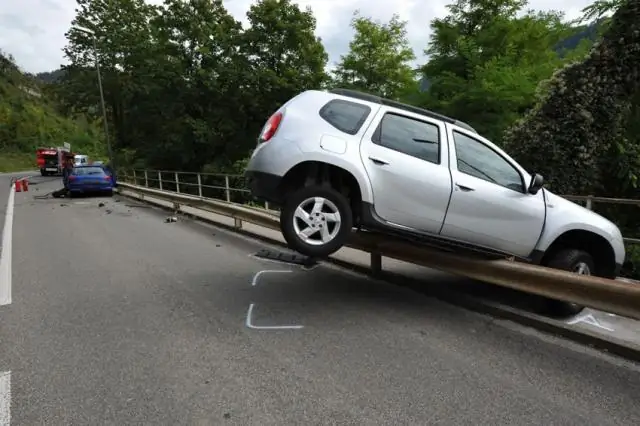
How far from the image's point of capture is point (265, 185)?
475 centimetres

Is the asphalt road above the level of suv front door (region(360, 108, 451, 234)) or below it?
below

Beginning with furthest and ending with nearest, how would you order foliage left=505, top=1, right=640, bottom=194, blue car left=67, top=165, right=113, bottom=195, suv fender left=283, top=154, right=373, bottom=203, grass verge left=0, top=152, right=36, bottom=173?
grass verge left=0, top=152, right=36, bottom=173 < blue car left=67, top=165, right=113, bottom=195 < foliage left=505, top=1, right=640, bottom=194 < suv fender left=283, top=154, right=373, bottom=203

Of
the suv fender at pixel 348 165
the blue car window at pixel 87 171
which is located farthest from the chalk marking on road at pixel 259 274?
the blue car window at pixel 87 171

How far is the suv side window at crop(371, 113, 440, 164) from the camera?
4812 mm

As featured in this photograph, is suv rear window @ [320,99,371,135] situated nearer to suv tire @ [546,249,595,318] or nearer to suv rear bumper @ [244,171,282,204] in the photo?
suv rear bumper @ [244,171,282,204]

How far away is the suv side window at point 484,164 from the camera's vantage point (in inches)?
195

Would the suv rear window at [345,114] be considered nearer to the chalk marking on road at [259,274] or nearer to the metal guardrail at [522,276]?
the metal guardrail at [522,276]

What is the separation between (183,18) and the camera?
3122cm

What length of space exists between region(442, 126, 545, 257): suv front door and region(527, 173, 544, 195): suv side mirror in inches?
2.9

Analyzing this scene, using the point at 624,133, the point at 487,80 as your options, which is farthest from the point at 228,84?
the point at 624,133

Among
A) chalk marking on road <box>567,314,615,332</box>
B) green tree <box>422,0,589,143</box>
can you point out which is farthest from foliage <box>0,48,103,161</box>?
chalk marking on road <box>567,314,615,332</box>

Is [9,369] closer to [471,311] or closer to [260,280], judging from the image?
[260,280]

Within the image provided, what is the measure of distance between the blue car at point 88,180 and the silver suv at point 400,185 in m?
18.6

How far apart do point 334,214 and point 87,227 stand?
360 inches
